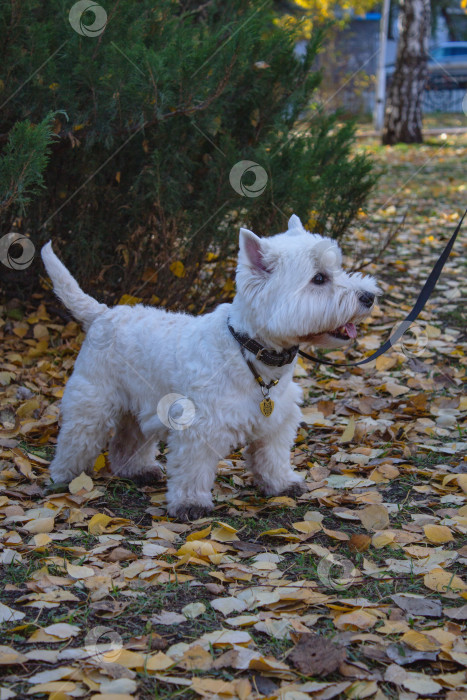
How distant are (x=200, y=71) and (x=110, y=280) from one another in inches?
69.4

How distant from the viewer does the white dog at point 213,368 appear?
123 inches

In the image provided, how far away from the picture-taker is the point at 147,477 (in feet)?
12.8

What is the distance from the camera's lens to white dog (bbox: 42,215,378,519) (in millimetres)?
3119

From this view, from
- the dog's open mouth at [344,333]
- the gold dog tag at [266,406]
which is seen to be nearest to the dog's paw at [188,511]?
the gold dog tag at [266,406]

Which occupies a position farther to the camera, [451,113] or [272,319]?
[451,113]

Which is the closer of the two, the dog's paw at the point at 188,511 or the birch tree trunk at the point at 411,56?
the dog's paw at the point at 188,511

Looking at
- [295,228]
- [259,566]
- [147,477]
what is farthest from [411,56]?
[259,566]

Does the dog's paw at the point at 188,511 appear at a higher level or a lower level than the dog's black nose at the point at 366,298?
lower

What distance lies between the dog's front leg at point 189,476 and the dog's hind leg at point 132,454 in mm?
500

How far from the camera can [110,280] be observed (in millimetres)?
5500

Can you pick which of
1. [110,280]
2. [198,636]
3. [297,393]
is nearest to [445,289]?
[110,280]

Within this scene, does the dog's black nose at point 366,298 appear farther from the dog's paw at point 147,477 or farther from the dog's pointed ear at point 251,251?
the dog's paw at point 147,477

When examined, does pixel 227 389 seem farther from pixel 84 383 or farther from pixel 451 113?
pixel 451 113

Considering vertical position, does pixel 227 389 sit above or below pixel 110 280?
below
